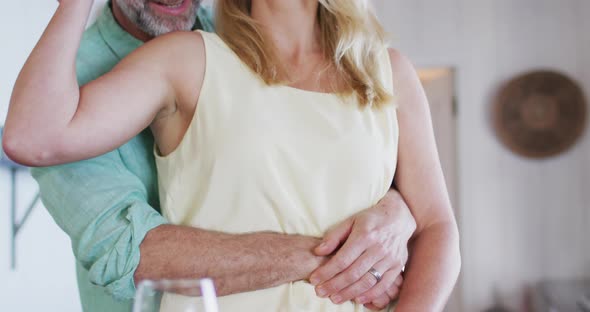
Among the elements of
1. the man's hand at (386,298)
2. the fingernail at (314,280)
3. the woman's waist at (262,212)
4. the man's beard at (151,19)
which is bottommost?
the man's hand at (386,298)

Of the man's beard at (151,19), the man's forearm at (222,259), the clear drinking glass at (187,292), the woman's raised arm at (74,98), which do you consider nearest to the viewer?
the clear drinking glass at (187,292)

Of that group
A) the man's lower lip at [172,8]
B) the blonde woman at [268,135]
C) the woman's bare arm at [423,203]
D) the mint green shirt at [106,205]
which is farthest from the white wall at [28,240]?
the woman's bare arm at [423,203]

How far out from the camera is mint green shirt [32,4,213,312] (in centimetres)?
102

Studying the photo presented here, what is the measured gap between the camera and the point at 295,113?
1084mm

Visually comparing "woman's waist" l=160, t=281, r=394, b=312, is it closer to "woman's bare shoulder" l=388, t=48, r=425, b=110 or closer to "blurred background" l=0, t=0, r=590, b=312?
"woman's bare shoulder" l=388, t=48, r=425, b=110

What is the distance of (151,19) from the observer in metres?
1.29

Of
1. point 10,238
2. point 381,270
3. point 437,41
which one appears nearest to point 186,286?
point 381,270

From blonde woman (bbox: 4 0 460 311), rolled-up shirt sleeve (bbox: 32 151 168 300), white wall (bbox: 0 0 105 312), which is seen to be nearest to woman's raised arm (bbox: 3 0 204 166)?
blonde woman (bbox: 4 0 460 311)

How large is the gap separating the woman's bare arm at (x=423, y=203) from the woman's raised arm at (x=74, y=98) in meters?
0.39

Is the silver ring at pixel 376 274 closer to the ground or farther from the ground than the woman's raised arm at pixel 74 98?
closer to the ground

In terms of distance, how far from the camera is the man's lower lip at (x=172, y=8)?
132cm

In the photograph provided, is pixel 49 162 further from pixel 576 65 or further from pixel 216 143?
pixel 576 65

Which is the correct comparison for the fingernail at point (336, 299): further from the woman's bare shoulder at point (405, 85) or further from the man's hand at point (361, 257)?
the woman's bare shoulder at point (405, 85)

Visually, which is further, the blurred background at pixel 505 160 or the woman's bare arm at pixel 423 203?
the blurred background at pixel 505 160
